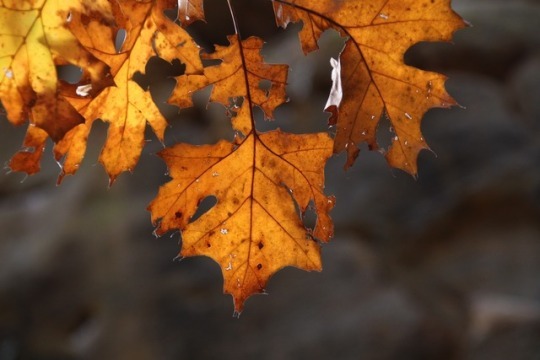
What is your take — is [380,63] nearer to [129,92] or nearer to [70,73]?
[129,92]

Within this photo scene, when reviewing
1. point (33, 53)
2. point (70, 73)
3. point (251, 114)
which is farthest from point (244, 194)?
point (70, 73)

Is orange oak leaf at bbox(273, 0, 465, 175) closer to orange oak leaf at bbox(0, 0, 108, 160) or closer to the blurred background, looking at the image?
orange oak leaf at bbox(0, 0, 108, 160)

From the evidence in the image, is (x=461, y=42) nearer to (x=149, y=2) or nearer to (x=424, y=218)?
(x=424, y=218)

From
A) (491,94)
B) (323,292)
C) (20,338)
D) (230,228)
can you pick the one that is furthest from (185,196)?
(491,94)

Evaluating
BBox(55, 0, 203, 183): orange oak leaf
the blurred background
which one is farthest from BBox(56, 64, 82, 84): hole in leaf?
BBox(55, 0, 203, 183): orange oak leaf

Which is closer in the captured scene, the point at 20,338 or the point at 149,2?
the point at 149,2
